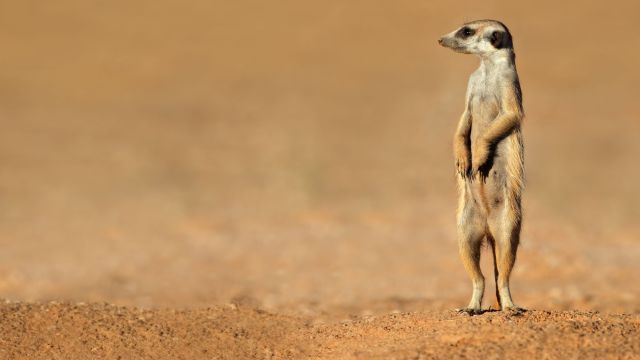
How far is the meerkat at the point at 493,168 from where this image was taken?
6.87 metres

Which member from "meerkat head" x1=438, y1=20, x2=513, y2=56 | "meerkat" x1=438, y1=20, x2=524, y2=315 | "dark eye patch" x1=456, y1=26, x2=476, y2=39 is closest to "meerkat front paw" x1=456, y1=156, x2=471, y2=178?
"meerkat" x1=438, y1=20, x2=524, y2=315

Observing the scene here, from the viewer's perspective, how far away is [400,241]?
14.2m

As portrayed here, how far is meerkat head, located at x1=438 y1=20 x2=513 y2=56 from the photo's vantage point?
6.98 m

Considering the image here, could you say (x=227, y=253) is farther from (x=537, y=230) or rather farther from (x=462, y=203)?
(x=462, y=203)

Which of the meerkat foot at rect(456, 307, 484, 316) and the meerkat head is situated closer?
the meerkat foot at rect(456, 307, 484, 316)

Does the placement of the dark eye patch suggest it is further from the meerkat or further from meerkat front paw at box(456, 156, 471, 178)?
meerkat front paw at box(456, 156, 471, 178)

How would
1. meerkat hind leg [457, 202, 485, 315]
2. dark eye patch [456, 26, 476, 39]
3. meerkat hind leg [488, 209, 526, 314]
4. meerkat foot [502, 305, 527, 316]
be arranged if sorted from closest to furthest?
meerkat foot [502, 305, 527, 316], meerkat hind leg [488, 209, 526, 314], meerkat hind leg [457, 202, 485, 315], dark eye patch [456, 26, 476, 39]

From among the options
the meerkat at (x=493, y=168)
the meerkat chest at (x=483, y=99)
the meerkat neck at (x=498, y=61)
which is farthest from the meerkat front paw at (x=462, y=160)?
the meerkat neck at (x=498, y=61)

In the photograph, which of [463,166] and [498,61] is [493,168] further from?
[498,61]

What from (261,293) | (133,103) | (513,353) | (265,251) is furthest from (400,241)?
(133,103)

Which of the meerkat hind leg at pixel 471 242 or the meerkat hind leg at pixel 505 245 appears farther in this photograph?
the meerkat hind leg at pixel 471 242

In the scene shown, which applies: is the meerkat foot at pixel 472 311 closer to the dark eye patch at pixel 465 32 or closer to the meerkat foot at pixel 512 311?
the meerkat foot at pixel 512 311

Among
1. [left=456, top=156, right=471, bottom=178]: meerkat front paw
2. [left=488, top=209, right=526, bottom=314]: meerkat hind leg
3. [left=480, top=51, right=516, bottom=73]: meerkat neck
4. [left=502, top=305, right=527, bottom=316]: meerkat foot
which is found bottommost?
[left=502, top=305, right=527, bottom=316]: meerkat foot

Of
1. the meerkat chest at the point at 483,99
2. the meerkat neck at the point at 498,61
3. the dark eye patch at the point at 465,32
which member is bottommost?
the meerkat chest at the point at 483,99
